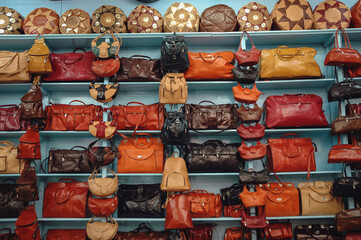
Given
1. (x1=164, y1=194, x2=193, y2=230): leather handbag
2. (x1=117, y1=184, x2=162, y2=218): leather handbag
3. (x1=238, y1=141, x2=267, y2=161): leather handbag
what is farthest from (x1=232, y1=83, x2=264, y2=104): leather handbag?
(x1=117, y1=184, x2=162, y2=218): leather handbag

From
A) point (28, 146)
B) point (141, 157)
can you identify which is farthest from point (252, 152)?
point (28, 146)

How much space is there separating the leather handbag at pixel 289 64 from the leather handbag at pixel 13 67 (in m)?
3.35

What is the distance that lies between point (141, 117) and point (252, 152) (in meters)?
1.58

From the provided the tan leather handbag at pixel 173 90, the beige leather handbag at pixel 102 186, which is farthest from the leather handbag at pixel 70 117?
the tan leather handbag at pixel 173 90

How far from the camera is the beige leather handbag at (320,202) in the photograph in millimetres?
3965

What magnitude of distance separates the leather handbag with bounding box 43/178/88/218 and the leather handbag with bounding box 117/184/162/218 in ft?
1.69

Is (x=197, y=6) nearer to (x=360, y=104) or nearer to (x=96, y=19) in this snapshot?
(x=96, y=19)

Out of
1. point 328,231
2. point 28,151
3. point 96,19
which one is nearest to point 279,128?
point 328,231

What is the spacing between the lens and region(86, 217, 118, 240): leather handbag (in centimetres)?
372

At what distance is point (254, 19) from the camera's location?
Answer: 427cm

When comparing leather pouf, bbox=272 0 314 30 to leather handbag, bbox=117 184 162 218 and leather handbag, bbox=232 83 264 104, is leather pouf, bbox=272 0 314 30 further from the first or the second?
leather handbag, bbox=117 184 162 218

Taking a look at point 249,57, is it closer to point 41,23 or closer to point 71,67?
point 71,67

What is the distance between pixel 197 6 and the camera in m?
4.80

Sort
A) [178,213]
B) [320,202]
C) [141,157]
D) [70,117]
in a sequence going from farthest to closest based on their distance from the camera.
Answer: [70,117]
[141,157]
[320,202]
[178,213]
